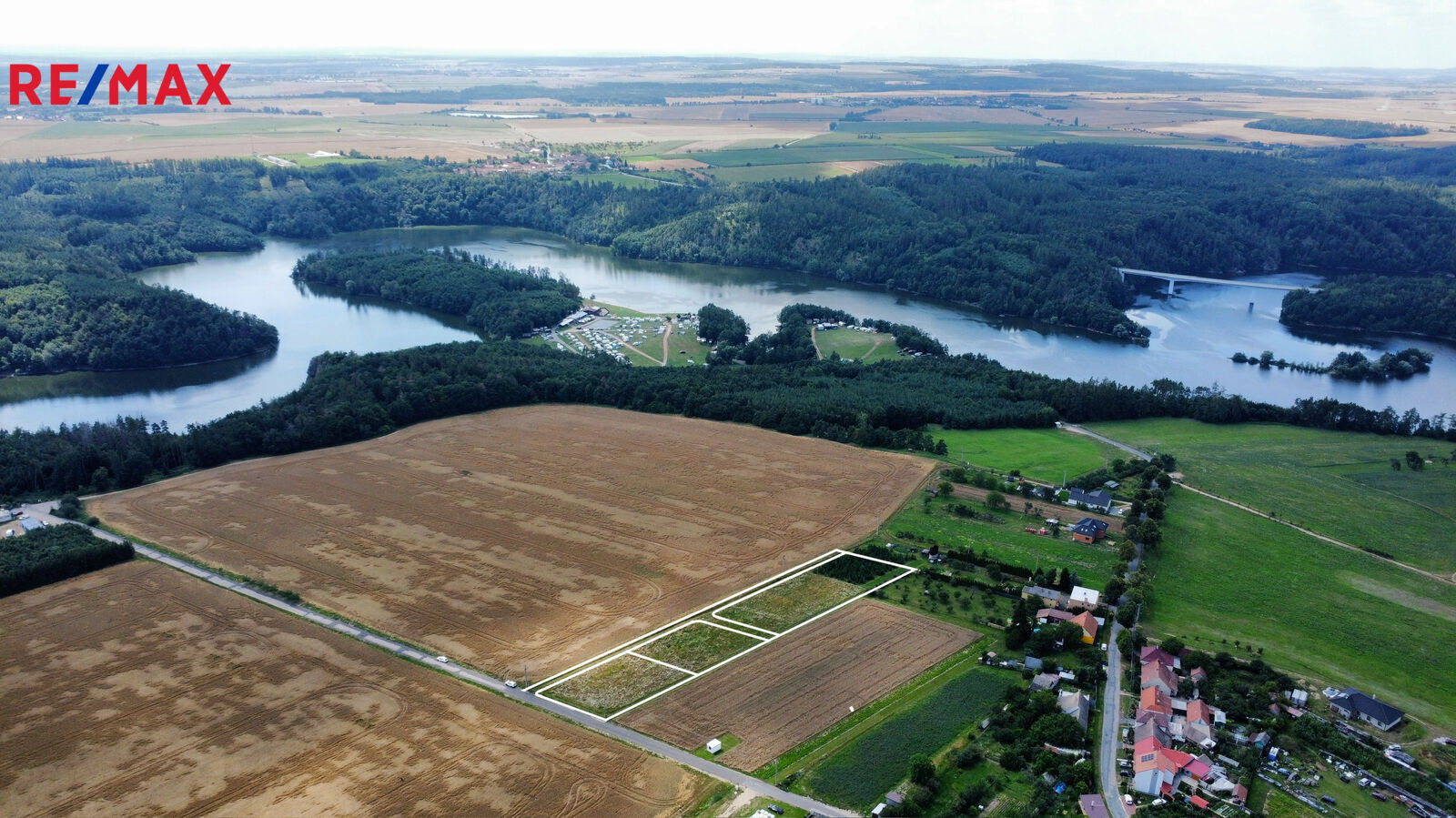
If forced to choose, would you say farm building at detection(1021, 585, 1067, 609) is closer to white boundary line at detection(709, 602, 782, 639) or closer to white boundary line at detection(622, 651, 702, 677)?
white boundary line at detection(709, 602, 782, 639)

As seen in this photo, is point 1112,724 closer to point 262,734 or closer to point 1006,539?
point 1006,539

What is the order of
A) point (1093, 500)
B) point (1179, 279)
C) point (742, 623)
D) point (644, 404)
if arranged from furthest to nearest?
point (1179, 279) < point (644, 404) < point (1093, 500) < point (742, 623)

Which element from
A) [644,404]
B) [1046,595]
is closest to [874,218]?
[644,404]

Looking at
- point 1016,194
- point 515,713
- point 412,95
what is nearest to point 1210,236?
point 1016,194

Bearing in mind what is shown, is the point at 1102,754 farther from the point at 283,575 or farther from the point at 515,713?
the point at 283,575

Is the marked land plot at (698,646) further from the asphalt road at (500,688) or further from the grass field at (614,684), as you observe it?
the asphalt road at (500,688)

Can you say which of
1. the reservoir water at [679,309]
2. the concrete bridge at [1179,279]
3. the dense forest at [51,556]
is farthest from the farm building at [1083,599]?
the concrete bridge at [1179,279]
